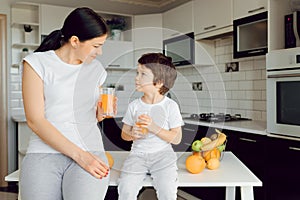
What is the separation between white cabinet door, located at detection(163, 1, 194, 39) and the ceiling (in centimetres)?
12

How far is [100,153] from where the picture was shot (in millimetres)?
1266

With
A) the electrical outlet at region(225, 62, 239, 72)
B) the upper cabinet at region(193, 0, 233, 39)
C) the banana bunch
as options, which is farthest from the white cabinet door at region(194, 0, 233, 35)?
the banana bunch

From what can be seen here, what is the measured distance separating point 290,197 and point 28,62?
1875 millimetres

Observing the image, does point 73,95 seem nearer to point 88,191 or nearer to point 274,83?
point 88,191

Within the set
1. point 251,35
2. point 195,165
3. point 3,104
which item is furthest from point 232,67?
point 3,104

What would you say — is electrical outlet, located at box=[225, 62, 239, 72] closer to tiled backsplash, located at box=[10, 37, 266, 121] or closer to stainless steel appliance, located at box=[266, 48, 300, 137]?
tiled backsplash, located at box=[10, 37, 266, 121]

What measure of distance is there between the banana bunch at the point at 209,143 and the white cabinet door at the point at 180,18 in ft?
6.58

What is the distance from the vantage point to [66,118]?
120cm

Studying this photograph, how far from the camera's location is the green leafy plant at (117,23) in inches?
165

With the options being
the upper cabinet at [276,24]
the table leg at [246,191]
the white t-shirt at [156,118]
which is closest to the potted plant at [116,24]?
the upper cabinet at [276,24]

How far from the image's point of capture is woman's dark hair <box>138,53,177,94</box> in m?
1.31

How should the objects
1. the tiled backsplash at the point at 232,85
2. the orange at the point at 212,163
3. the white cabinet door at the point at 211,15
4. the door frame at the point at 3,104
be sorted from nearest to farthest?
the orange at the point at 212,163
the tiled backsplash at the point at 232,85
the white cabinet door at the point at 211,15
the door frame at the point at 3,104

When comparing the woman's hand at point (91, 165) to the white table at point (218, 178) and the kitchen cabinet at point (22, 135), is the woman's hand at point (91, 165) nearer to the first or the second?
the white table at point (218, 178)

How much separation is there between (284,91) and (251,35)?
67 centimetres
